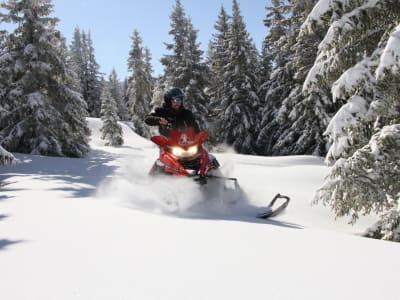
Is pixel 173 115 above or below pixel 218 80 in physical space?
below

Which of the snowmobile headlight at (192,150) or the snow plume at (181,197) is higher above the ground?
the snowmobile headlight at (192,150)

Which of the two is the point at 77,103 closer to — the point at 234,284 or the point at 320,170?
the point at 320,170

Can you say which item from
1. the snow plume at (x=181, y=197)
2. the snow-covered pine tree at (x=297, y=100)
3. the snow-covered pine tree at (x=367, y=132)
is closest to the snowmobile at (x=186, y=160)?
the snow plume at (x=181, y=197)

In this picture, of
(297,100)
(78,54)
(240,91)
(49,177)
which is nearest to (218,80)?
(240,91)

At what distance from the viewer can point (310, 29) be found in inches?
249

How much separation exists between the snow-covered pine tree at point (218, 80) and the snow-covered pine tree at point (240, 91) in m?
0.99

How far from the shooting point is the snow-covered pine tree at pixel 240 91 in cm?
3130

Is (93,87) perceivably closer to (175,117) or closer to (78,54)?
(78,54)

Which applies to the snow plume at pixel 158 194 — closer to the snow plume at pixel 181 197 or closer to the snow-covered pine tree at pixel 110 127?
the snow plume at pixel 181 197

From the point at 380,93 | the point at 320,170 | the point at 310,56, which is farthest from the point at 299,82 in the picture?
the point at 380,93

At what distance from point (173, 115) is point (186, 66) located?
2421cm

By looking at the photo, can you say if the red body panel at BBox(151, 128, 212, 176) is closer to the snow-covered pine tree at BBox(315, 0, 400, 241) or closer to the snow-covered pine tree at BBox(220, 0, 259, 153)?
the snow-covered pine tree at BBox(315, 0, 400, 241)

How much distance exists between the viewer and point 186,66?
3102cm

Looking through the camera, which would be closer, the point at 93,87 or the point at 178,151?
the point at 178,151
